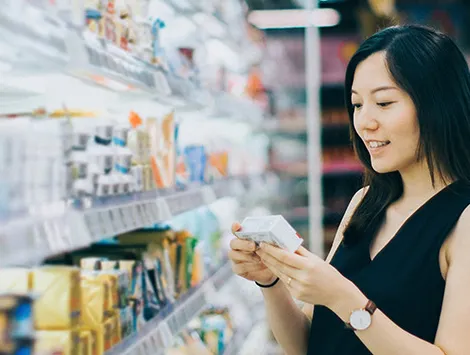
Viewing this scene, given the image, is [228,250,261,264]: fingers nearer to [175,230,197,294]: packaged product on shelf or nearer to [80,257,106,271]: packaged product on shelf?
[80,257,106,271]: packaged product on shelf

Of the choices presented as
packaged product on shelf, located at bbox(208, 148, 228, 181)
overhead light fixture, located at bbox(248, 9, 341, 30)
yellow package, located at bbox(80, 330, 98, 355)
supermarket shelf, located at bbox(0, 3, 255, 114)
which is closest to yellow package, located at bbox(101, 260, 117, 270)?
yellow package, located at bbox(80, 330, 98, 355)

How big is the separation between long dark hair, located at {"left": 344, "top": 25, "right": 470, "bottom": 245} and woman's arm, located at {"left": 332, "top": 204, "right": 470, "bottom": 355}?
196 mm

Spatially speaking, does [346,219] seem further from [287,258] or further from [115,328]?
[115,328]

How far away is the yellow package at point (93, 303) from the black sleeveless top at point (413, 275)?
0.51 m

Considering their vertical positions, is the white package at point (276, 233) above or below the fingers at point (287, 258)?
above

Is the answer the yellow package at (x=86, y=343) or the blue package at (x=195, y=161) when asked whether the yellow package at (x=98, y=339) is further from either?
the blue package at (x=195, y=161)

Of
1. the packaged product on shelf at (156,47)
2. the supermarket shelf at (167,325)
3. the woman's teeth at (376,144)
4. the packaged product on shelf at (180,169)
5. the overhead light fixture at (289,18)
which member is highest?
the overhead light fixture at (289,18)

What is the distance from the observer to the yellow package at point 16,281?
4.91 ft

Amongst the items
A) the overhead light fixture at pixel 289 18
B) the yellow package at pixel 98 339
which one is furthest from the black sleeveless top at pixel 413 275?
the overhead light fixture at pixel 289 18

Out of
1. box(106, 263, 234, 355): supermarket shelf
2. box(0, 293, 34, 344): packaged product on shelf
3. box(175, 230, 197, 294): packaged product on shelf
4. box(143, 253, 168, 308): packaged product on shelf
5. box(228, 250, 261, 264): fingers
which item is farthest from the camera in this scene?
box(175, 230, 197, 294): packaged product on shelf

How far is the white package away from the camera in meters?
1.47

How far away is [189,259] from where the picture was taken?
107 inches

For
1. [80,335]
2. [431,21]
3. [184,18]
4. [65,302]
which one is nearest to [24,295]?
[65,302]

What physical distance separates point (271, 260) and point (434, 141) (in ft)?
1.34
